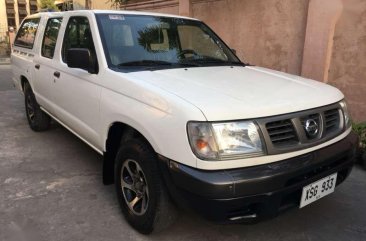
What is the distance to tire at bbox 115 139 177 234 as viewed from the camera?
8.68 ft

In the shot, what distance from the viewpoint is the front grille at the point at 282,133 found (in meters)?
2.41

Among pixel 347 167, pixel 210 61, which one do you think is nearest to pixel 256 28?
pixel 210 61

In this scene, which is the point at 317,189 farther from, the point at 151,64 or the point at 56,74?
the point at 56,74

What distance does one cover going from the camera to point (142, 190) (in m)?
2.92

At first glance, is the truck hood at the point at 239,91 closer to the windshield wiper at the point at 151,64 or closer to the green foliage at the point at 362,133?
the windshield wiper at the point at 151,64

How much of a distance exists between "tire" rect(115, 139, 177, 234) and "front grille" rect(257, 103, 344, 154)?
2.73 ft

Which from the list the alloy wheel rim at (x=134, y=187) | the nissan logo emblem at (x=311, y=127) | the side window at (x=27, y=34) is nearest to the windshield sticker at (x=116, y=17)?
the alloy wheel rim at (x=134, y=187)

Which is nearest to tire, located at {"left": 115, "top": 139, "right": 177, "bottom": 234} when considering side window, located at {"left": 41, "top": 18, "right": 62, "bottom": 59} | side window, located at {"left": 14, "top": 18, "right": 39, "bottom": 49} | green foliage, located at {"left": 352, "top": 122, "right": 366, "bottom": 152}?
side window, located at {"left": 41, "top": 18, "right": 62, "bottom": 59}

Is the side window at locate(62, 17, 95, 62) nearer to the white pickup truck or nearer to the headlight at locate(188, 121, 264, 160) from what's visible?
the white pickup truck

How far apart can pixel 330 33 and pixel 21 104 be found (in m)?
6.43

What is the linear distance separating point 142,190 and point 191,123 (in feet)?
2.97

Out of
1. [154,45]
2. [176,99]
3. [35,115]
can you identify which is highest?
[154,45]

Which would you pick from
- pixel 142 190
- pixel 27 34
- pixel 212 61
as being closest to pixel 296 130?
pixel 142 190

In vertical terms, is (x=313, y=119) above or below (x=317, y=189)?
above
